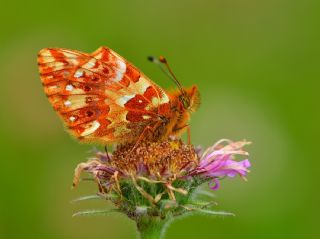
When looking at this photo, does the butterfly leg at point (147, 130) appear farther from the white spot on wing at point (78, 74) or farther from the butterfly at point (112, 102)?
the white spot on wing at point (78, 74)

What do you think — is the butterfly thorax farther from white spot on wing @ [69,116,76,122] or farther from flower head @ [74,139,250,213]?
white spot on wing @ [69,116,76,122]

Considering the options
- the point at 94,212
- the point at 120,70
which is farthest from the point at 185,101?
the point at 94,212

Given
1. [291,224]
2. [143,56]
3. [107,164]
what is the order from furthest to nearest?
[143,56] < [291,224] < [107,164]

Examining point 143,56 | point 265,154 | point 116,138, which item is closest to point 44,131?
point 143,56

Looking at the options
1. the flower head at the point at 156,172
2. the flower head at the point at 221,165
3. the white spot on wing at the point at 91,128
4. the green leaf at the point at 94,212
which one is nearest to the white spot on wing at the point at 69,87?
the white spot on wing at the point at 91,128

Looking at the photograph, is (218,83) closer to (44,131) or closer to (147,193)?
(44,131)

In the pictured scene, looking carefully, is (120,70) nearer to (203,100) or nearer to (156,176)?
(156,176)

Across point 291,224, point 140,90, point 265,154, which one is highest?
point 140,90
